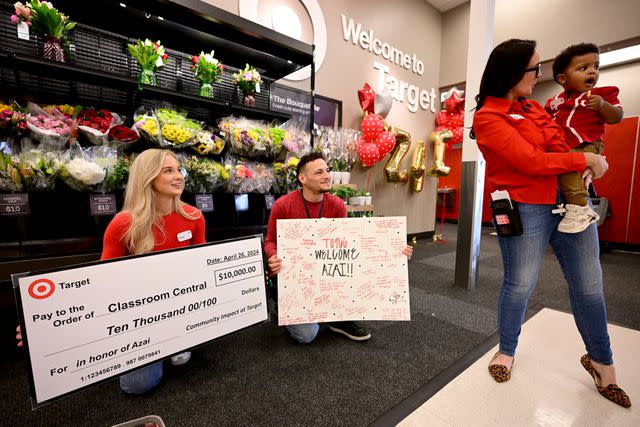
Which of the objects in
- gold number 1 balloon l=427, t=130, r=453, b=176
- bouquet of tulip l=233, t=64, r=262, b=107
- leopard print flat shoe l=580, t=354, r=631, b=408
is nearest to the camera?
leopard print flat shoe l=580, t=354, r=631, b=408

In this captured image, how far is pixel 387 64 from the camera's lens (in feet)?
14.9

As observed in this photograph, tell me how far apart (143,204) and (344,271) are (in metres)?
1.04

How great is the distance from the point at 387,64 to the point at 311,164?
3521 mm

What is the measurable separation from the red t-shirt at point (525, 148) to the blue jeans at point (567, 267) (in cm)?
8

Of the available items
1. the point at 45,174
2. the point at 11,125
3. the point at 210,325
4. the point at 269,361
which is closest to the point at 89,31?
the point at 11,125

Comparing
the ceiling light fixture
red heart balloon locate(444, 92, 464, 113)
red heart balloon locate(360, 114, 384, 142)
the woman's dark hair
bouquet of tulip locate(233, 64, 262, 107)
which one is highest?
the ceiling light fixture

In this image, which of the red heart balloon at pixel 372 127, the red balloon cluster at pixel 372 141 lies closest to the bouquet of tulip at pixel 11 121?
the red balloon cluster at pixel 372 141

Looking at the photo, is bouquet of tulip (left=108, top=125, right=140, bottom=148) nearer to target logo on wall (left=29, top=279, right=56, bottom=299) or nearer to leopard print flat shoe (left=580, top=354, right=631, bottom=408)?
target logo on wall (left=29, top=279, right=56, bottom=299)

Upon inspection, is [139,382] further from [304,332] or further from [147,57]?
[147,57]

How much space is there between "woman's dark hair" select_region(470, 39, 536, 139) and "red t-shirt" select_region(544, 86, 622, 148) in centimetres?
33

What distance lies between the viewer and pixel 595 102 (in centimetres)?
129

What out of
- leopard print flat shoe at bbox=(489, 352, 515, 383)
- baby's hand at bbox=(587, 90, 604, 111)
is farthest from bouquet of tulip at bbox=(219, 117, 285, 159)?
leopard print flat shoe at bbox=(489, 352, 515, 383)

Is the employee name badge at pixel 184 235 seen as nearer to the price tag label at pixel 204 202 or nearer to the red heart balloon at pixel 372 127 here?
the price tag label at pixel 204 202

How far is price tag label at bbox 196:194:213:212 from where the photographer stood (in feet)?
6.80
